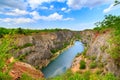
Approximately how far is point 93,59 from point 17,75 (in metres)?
39.4

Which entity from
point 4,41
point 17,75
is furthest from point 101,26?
point 4,41

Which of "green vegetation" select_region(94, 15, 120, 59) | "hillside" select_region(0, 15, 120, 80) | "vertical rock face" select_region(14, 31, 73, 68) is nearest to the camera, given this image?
"hillside" select_region(0, 15, 120, 80)

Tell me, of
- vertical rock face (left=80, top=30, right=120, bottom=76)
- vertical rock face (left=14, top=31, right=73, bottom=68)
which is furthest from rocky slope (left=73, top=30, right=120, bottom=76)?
vertical rock face (left=14, top=31, right=73, bottom=68)

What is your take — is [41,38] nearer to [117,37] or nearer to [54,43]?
[54,43]

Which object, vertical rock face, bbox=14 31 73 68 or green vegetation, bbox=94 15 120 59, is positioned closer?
green vegetation, bbox=94 15 120 59

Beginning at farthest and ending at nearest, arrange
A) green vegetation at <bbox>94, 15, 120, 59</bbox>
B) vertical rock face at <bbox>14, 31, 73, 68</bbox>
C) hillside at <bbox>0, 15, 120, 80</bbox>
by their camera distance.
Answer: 1. vertical rock face at <bbox>14, 31, 73, 68</bbox>
2. green vegetation at <bbox>94, 15, 120, 59</bbox>
3. hillside at <bbox>0, 15, 120, 80</bbox>

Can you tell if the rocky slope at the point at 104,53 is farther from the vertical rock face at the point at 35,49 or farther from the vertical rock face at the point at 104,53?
the vertical rock face at the point at 35,49

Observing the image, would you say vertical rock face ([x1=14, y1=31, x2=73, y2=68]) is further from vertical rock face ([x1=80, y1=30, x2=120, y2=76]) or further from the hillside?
vertical rock face ([x1=80, y1=30, x2=120, y2=76])

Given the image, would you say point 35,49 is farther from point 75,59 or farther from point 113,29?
point 113,29

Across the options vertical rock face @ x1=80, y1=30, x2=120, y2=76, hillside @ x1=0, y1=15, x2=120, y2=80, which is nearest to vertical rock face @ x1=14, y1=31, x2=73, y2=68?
hillside @ x1=0, y1=15, x2=120, y2=80

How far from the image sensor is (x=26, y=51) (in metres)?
75.5

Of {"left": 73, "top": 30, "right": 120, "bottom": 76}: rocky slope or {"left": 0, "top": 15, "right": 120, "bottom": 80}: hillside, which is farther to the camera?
{"left": 73, "top": 30, "right": 120, "bottom": 76}: rocky slope

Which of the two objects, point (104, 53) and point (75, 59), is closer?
point (104, 53)

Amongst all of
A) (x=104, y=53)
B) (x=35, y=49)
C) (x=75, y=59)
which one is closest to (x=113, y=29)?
(x=104, y=53)
